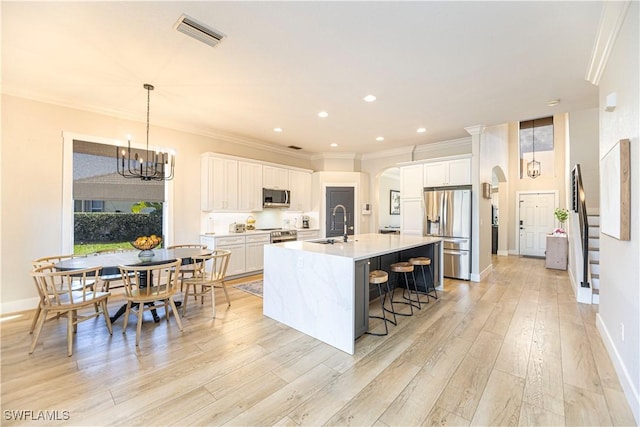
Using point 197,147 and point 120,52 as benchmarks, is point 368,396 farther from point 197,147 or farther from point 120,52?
point 197,147

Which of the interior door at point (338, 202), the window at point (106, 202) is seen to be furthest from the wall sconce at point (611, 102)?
the window at point (106, 202)

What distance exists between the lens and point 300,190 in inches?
275

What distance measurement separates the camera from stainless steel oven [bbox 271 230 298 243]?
594 centimetres

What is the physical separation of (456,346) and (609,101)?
102 inches

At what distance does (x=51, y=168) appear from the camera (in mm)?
3850

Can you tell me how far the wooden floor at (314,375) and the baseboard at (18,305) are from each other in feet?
1.10

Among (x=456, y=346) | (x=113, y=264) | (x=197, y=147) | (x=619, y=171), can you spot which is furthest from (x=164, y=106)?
(x=619, y=171)

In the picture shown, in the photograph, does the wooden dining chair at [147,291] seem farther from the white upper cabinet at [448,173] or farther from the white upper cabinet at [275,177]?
the white upper cabinet at [448,173]

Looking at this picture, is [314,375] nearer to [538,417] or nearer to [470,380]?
[470,380]

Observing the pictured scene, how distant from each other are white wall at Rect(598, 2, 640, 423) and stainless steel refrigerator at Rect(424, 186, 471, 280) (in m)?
2.54

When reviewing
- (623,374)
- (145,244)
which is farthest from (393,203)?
(145,244)

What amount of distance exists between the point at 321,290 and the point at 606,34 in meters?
3.38

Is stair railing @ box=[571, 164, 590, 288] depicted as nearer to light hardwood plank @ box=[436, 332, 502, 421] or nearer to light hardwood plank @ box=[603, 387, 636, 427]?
light hardwood plank @ box=[436, 332, 502, 421]

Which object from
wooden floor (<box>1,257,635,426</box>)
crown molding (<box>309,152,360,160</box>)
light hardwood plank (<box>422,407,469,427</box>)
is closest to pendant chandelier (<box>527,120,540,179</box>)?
crown molding (<box>309,152,360,160</box>)
